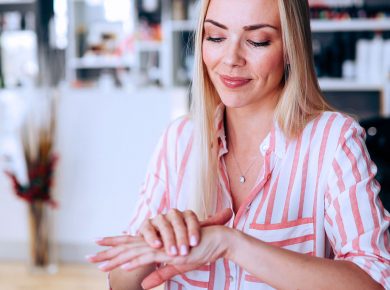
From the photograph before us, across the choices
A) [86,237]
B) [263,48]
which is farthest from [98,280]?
[263,48]

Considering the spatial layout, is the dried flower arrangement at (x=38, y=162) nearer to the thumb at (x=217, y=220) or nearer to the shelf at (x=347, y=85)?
the shelf at (x=347, y=85)

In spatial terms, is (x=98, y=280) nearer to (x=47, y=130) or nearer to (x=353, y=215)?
(x=47, y=130)

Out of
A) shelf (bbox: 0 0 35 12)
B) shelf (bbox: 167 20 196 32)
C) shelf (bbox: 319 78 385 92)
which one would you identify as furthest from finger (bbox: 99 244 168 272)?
shelf (bbox: 0 0 35 12)

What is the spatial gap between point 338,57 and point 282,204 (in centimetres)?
357

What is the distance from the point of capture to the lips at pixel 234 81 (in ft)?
3.84

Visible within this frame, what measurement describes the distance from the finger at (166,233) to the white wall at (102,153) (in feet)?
8.17

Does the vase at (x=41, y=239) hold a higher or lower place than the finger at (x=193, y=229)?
lower

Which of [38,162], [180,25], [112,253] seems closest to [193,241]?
[112,253]

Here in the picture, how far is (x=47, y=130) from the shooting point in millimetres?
3441

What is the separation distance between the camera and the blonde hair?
1.15 meters

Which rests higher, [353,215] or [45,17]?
[45,17]

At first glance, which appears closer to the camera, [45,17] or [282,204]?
[282,204]

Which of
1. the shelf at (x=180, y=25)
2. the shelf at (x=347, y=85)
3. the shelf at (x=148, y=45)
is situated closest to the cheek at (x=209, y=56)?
the shelf at (x=347, y=85)

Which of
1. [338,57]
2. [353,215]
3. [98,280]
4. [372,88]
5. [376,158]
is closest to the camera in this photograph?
[353,215]
